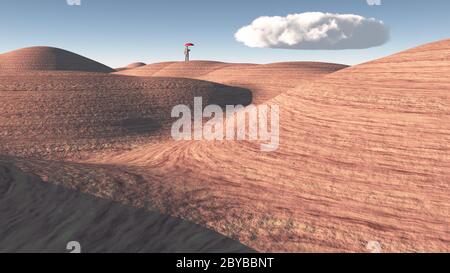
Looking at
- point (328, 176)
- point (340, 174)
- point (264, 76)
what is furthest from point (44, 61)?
point (340, 174)

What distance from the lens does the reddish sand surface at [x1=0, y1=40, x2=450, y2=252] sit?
984 centimetres

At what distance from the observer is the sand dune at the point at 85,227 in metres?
9.55

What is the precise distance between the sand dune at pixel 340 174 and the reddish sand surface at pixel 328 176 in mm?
40

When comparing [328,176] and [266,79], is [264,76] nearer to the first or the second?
[266,79]

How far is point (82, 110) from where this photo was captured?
33656 mm

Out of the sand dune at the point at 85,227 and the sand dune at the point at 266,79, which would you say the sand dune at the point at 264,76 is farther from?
the sand dune at the point at 85,227

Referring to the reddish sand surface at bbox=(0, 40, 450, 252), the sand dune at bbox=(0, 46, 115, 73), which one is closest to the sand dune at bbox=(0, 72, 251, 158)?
the reddish sand surface at bbox=(0, 40, 450, 252)

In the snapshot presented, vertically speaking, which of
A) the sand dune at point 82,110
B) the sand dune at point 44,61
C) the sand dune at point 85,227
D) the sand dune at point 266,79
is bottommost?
the sand dune at point 85,227

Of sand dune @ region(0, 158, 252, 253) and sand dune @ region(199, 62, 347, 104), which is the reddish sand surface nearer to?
sand dune @ region(0, 158, 252, 253)

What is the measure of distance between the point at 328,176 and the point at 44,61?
108 metres

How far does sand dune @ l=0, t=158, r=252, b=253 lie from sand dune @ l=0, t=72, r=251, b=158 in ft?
47.0

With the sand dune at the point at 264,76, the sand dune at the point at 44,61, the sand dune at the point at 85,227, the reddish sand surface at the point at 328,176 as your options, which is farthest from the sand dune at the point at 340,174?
the sand dune at the point at 44,61

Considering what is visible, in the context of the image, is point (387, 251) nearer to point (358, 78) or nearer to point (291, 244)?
point (291, 244)

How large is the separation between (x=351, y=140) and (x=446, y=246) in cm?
667
